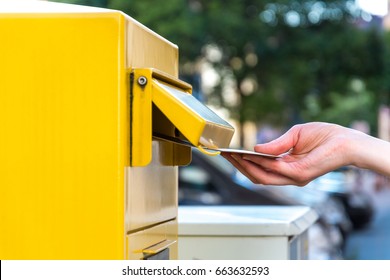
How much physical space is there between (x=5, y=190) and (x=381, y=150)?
35.1 inches

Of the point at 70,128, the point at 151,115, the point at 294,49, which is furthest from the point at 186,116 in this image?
the point at 294,49

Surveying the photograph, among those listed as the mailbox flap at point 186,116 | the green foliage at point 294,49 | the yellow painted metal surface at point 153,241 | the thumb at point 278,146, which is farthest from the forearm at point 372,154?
the green foliage at point 294,49

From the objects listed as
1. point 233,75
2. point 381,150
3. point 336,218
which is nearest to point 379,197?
point 233,75

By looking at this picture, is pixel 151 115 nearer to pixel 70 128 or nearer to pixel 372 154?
pixel 70 128

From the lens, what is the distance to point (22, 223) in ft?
6.36

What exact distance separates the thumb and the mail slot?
0.34 metres

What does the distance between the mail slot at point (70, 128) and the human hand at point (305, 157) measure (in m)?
0.32

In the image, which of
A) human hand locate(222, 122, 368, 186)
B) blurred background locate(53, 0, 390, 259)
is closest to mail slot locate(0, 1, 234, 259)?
human hand locate(222, 122, 368, 186)

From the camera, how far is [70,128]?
6.30ft

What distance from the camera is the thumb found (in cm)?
227
